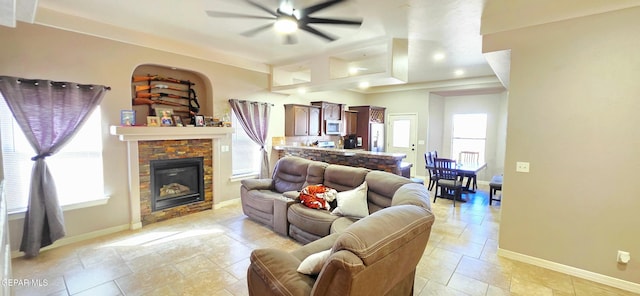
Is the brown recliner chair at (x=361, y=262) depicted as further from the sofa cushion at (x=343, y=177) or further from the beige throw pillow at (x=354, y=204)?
the sofa cushion at (x=343, y=177)

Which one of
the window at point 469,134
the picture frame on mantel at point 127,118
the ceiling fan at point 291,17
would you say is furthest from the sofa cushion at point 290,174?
the window at point 469,134

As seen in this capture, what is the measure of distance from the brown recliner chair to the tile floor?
1.05 meters

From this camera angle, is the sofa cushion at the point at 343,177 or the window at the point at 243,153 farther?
the window at the point at 243,153

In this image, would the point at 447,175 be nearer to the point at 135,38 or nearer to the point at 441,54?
the point at 441,54

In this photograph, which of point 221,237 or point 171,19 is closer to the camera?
point 171,19

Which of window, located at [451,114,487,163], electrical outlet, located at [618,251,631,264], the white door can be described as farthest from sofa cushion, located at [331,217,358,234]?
window, located at [451,114,487,163]

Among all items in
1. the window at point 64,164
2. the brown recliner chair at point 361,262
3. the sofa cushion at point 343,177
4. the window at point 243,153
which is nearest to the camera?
the brown recliner chair at point 361,262

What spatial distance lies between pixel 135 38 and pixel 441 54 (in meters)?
4.88

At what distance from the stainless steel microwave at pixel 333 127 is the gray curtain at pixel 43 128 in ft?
16.4

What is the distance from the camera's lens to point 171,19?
11.1 ft

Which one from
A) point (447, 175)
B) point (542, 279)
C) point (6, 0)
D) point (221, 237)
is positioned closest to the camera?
point (6, 0)

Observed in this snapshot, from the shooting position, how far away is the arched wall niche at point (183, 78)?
4.27 metres

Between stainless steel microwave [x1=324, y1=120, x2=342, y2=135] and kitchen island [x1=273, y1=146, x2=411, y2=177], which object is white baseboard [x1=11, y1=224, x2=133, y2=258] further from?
stainless steel microwave [x1=324, y1=120, x2=342, y2=135]

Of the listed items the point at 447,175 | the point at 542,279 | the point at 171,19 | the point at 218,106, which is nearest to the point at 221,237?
the point at 218,106
